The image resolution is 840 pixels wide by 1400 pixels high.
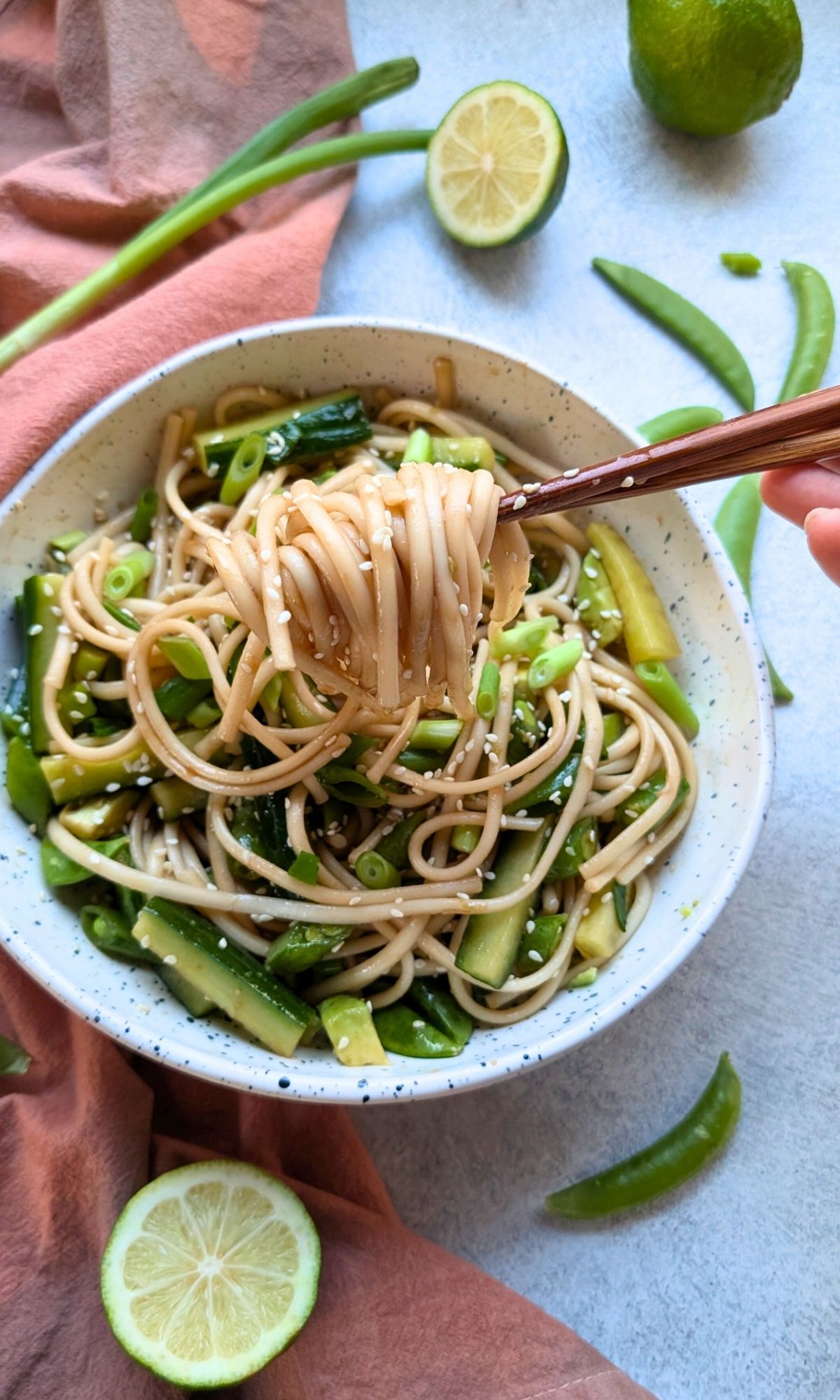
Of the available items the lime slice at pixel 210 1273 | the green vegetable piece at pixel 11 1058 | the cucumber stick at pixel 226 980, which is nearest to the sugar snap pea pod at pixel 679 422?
the cucumber stick at pixel 226 980

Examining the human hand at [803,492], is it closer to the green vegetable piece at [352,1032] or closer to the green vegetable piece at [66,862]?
the green vegetable piece at [352,1032]

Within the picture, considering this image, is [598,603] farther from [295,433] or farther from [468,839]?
[295,433]

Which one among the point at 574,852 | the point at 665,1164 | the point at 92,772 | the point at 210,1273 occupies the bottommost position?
the point at 665,1164

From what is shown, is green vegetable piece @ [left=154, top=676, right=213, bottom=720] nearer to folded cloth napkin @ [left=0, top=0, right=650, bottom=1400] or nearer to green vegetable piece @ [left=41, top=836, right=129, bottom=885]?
green vegetable piece @ [left=41, top=836, right=129, bottom=885]

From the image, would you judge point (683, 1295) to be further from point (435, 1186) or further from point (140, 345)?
point (140, 345)

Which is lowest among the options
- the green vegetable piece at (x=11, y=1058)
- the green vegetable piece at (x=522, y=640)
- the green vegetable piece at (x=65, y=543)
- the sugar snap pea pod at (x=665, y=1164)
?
the sugar snap pea pod at (x=665, y=1164)

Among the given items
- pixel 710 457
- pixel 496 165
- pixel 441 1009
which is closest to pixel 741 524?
pixel 710 457

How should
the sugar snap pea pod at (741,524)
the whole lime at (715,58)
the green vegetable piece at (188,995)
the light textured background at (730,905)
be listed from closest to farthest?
the green vegetable piece at (188,995) → the light textured background at (730,905) → the whole lime at (715,58) → the sugar snap pea pod at (741,524)
